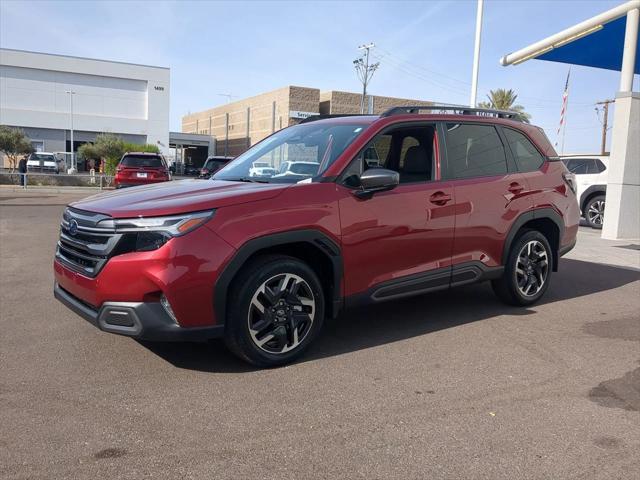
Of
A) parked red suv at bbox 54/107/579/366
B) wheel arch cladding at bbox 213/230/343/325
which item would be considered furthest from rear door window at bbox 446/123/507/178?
wheel arch cladding at bbox 213/230/343/325

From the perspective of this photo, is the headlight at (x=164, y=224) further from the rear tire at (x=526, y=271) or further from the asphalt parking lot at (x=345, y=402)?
the rear tire at (x=526, y=271)

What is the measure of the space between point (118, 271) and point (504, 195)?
12.1ft

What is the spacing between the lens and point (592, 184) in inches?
559

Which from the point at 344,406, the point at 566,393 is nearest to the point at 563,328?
the point at 566,393

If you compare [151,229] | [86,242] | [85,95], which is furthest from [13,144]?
[151,229]

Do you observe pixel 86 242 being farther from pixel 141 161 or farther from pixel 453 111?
pixel 141 161

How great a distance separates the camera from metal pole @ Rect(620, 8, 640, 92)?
1207 centimetres

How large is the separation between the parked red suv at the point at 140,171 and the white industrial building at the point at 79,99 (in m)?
48.3

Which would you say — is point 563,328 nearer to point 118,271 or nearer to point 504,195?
point 504,195

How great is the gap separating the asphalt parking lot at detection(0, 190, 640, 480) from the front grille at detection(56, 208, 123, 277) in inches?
30.0

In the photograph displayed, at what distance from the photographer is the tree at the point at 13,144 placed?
4497 cm

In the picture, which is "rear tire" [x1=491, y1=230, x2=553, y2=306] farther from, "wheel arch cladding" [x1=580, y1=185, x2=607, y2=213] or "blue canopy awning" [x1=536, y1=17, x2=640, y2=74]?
"blue canopy awning" [x1=536, y1=17, x2=640, y2=74]

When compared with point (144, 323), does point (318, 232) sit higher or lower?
higher

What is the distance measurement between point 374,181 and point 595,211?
1228cm
